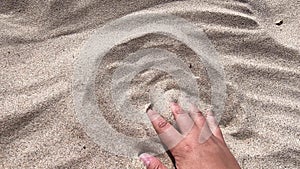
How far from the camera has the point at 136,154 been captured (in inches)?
82.7

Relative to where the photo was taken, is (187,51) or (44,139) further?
(187,51)

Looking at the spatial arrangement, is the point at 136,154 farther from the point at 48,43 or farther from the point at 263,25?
the point at 263,25

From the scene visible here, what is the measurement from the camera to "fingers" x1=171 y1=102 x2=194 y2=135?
2172mm

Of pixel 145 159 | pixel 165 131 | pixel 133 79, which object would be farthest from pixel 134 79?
pixel 145 159

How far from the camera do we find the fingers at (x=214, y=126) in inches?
85.9

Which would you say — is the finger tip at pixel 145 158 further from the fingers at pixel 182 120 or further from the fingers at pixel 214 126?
the fingers at pixel 214 126

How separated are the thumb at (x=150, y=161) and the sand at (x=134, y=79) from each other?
4cm

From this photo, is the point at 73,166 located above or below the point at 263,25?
below

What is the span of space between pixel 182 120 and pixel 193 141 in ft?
0.41

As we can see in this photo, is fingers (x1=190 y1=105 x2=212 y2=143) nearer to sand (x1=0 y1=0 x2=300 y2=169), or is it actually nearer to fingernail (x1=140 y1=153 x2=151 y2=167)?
sand (x1=0 y1=0 x2=300 y2=169)

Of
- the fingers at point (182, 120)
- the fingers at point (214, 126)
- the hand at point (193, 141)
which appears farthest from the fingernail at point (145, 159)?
the fingers at point (214, 126)

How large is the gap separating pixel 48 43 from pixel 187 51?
775 mm

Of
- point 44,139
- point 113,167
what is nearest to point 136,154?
point 113,167

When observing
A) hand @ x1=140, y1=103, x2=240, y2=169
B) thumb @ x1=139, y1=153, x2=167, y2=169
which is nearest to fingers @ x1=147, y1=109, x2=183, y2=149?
hand @ x1=140, y1=103, x2=240, y2=169
